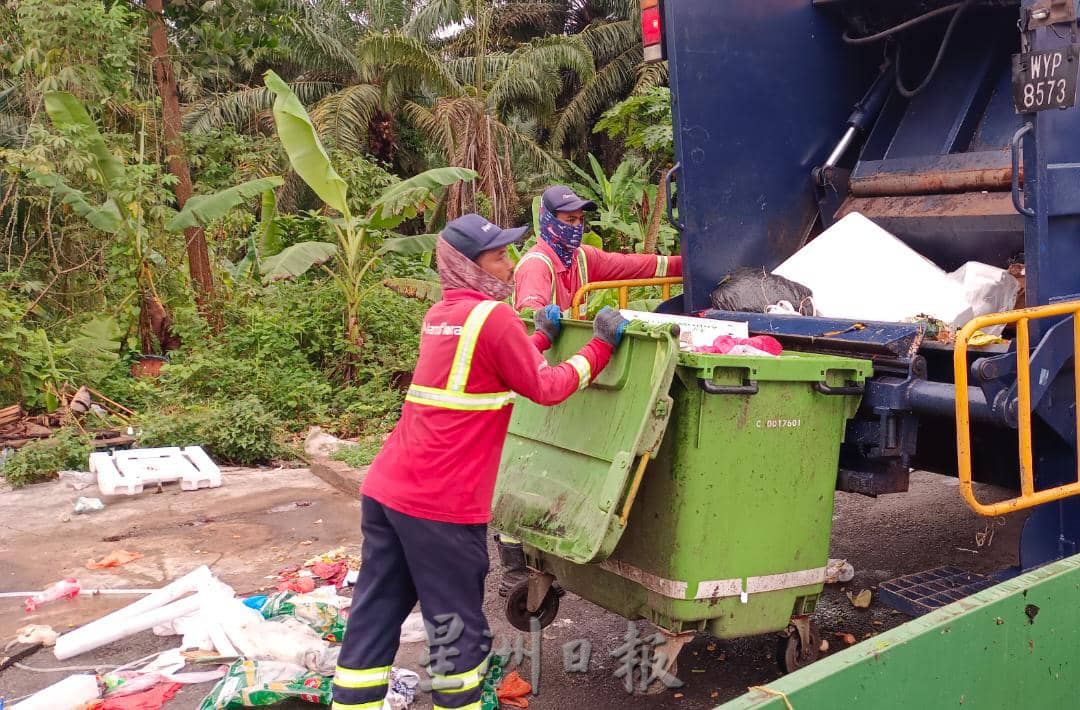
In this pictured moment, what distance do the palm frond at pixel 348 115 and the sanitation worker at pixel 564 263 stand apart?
36.5 feet

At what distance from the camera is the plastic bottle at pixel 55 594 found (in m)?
4.25

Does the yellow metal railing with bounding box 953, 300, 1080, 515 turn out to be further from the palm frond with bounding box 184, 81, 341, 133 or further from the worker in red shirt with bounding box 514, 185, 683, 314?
the palm frond with bounding box 184, 81, 341, 133

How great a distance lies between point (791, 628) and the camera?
10.7 ft

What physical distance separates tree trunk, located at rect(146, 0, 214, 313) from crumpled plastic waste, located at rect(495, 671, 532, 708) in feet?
Result: 21.0

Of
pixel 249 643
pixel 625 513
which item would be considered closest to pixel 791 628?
pixel 625 513

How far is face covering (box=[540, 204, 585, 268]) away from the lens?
4328 millimetres

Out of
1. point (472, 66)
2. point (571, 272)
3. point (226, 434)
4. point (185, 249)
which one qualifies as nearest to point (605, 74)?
point (472, 66)

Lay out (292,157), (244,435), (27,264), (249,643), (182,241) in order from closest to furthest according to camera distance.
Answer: (249,643)
(244,435)
(292,157)
(27,264)
(182,241)

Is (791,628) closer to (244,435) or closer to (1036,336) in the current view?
(1036,336)

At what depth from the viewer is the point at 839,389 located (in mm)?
3107

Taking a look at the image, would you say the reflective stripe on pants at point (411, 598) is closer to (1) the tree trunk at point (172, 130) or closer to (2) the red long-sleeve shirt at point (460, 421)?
(2) the red long-sleeve shirt at point (460, 421)

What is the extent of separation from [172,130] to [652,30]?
21.5ft

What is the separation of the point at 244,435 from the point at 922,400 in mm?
4662

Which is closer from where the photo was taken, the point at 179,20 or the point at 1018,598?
the point at 1018,598
